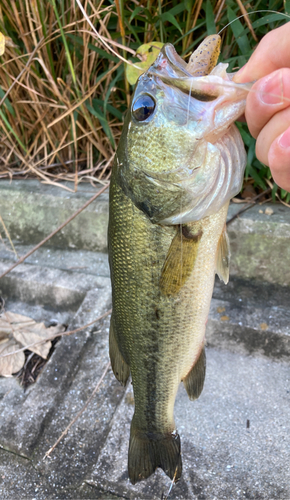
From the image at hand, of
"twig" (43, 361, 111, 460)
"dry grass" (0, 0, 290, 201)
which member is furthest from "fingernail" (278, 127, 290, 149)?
"twig" (43, 361, 111, 460)

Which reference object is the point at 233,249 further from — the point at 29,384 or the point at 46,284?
the point at 29,384

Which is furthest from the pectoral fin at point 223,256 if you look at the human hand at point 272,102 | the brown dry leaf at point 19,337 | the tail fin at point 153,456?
the brown dry leaf at point 19,337

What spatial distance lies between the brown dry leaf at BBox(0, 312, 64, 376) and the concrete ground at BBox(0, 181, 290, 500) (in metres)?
0.11

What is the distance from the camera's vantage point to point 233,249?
6.48 ft

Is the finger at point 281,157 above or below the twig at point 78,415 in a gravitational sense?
above

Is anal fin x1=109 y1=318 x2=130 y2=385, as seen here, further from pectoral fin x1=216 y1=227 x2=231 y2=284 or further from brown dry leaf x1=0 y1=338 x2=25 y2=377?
brown dry leaf x1=0 y1=338 x2=25 y2=377

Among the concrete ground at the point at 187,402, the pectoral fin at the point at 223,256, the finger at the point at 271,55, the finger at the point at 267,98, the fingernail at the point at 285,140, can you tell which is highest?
the finger at the point at 271,55

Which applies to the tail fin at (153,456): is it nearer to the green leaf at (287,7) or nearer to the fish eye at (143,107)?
the fish eye at (143,107)

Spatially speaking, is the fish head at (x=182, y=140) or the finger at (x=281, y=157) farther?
the fish head at (x=182, y=140)

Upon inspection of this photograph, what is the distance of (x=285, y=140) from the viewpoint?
73cm

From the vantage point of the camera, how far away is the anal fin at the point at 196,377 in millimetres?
1290

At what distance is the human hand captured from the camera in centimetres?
72

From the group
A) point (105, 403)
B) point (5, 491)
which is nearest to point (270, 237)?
point (105, 403)

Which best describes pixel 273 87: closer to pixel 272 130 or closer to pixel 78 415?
Answer: pixel 272 130
